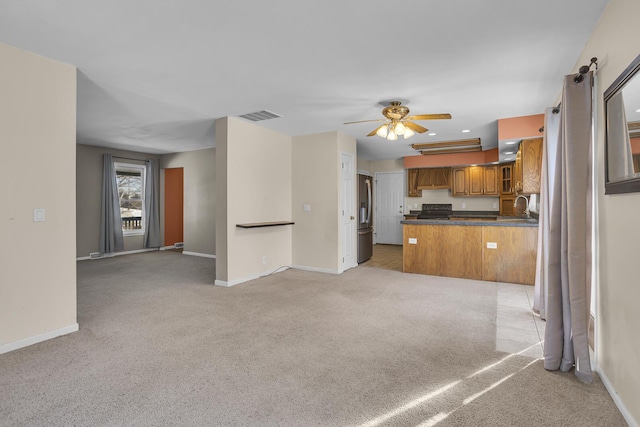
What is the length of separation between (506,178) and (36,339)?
8.53 metres

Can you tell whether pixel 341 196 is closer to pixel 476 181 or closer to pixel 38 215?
pixel 38 215

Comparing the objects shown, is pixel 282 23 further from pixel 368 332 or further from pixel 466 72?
pixel 368 332

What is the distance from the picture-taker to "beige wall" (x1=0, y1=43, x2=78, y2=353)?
268 cm

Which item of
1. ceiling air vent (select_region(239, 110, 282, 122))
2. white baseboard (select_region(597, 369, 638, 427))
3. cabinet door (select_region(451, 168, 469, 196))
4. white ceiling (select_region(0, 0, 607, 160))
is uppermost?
ceiling air vent (select_region(239, 110, 282, 122))

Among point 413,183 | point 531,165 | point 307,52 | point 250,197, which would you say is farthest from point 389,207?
point 307,52

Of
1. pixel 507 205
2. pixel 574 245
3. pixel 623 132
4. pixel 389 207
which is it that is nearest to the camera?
pixel 623 132

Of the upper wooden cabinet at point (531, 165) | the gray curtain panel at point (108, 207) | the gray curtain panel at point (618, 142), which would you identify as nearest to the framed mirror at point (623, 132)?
the gray curtain panel at point (618, 142)

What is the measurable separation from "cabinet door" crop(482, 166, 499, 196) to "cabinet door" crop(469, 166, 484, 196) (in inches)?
2.7

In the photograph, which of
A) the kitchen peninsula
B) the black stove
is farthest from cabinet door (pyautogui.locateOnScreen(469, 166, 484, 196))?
the kitchen peninsula

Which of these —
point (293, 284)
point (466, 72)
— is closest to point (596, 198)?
point (466, 72)

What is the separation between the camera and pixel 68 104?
306 centimetres

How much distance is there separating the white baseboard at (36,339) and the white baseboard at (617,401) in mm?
4124

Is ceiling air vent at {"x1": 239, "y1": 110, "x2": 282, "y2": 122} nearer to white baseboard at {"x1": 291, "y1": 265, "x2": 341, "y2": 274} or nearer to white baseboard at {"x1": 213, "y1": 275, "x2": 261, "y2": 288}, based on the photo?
white baseboard at {"x1": 213, "y1": 275, "x2": 261, "y2": 288}

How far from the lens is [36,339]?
2836 millimetres
